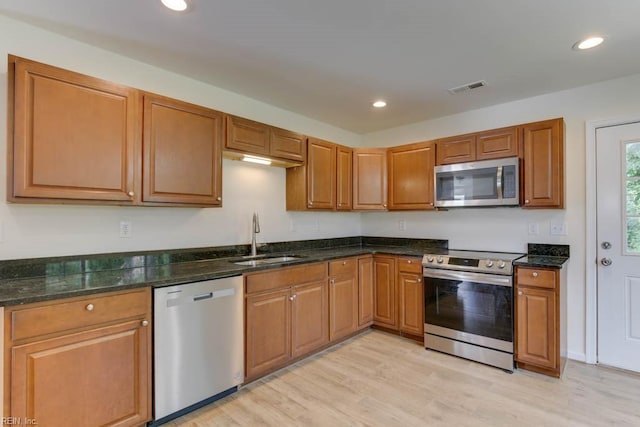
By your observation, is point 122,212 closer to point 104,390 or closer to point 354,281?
point 104,390

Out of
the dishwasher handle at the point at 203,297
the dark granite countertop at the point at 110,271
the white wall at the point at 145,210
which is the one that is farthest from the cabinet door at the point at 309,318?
the white wall at the point at 145,210

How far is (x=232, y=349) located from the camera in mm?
2316


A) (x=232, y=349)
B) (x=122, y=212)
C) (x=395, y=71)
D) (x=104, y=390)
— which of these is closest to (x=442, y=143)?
(x=395, y=71)

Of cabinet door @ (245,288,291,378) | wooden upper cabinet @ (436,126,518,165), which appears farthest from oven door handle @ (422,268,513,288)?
cabinet door @ (245,288,291,378)

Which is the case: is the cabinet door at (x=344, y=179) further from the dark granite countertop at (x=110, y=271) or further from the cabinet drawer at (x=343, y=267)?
the dark granite countertop at (x=110, y=271)

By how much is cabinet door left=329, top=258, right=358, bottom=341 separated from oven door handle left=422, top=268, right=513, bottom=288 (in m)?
0.74

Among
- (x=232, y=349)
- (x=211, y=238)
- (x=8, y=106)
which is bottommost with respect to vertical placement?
(x=232, y=349)

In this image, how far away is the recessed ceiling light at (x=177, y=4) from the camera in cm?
176

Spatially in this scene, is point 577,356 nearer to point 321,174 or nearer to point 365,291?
point 365,291

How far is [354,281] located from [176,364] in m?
1.92

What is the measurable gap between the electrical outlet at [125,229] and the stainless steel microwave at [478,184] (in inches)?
115

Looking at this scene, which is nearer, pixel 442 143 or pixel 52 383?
pixel 52 383

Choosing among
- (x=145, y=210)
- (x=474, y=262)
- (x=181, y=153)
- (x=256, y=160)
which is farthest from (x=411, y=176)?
(x=145, y=210)

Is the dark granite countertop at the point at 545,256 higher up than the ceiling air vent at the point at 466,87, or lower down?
lower down
